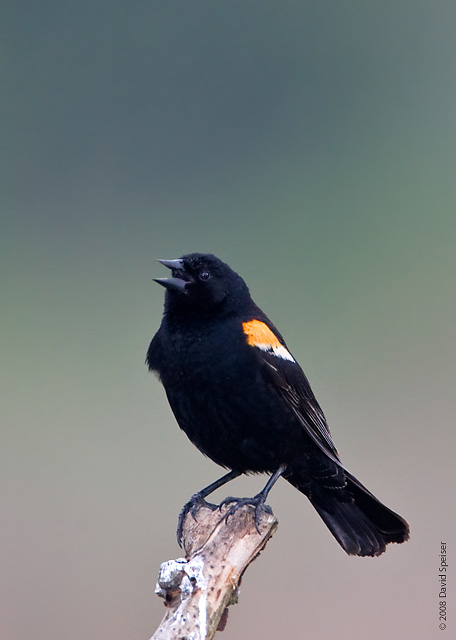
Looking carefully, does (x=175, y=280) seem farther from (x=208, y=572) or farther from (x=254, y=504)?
(x=208, y=572)

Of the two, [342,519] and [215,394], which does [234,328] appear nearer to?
[215,394]

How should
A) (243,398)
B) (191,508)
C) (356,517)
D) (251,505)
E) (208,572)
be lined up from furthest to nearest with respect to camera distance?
(356,517), (191,508), (243,398), (251,505), (208,572)

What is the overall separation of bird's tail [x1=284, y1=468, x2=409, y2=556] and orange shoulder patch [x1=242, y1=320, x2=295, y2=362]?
0.58m

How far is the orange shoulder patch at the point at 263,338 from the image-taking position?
3.58m

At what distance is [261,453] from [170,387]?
492mm

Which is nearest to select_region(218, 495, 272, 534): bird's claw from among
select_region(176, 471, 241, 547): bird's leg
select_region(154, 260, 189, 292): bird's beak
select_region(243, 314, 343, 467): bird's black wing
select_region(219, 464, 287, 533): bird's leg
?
select_region(219, 464, 287, 533): bird's leg

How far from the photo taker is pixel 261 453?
3633mm

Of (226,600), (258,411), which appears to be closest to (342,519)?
(258,411)

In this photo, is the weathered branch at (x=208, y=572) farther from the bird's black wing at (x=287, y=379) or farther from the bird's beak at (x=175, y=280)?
the bird's beak at (x=175, y=280)

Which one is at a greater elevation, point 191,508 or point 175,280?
point 175,280

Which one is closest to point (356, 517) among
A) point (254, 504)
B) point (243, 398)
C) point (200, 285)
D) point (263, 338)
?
point (254, 504)

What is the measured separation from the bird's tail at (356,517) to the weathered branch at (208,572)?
0.63 m

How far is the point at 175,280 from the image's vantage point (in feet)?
11.9

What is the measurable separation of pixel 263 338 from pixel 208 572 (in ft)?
3.90
